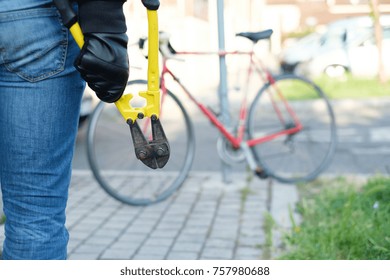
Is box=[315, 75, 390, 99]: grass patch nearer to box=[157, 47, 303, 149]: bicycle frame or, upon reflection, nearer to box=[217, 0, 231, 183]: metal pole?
box=[157, 47, 303, 149]: bicycle frame

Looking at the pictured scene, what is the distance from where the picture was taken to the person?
172 centimetres

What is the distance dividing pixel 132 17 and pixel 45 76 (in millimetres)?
11235

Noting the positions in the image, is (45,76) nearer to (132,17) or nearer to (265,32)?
(265,32)

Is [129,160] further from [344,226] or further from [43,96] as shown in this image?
[43,96]

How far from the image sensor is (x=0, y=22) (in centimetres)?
172

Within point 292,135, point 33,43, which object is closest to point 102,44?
point 33,43

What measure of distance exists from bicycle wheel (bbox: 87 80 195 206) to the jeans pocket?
8.03 feet

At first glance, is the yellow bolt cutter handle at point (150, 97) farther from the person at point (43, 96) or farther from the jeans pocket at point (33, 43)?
the jeans pocket at point (33, 43)

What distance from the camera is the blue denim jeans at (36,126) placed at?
1.74 meters

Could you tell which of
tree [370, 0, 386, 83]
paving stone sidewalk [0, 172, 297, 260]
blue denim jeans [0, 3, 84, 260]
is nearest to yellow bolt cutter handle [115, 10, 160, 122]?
blue denim jeans [0, 3, 84, 260]

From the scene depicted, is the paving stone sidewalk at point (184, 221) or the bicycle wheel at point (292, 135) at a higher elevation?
the bicycle wheel at point (292, 135)

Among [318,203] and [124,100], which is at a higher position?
[124,100]

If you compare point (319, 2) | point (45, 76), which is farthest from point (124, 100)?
point (319, 2)

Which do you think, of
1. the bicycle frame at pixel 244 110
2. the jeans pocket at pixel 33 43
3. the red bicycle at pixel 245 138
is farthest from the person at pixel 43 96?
the bicycle frame at pixel 244 110
